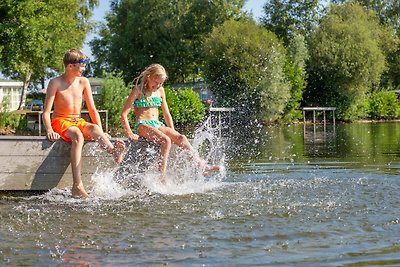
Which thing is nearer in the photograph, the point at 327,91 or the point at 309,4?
the point at 327,91

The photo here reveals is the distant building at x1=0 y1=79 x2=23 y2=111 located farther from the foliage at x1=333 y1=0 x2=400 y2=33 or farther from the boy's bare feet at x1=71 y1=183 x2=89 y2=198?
the boy's bare feet at x1=71 y1=183 x2=89 y2=198

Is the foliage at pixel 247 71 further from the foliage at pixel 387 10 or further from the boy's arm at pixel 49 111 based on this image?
the boy's arm at pixel 49 111

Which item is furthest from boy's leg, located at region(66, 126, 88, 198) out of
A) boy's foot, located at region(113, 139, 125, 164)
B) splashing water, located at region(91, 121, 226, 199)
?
boy's foot, located at region(113, 139, 125, 164)

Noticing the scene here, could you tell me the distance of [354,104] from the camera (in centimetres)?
5203

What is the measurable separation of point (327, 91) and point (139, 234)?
1890 inches

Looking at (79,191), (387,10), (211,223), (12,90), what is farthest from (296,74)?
(211,223)

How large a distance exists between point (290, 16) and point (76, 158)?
2157 inches

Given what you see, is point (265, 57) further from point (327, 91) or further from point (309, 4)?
point (309, 4)

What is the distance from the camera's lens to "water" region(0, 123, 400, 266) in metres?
5.48

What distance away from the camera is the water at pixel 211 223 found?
18.0ft

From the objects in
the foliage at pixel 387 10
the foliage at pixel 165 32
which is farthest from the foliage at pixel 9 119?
the foliage at pixel 387 10

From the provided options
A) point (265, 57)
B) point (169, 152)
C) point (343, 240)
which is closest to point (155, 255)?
point (343, 240)

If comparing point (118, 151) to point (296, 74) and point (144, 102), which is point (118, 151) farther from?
point (296, 74)

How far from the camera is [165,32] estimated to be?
6488cm
